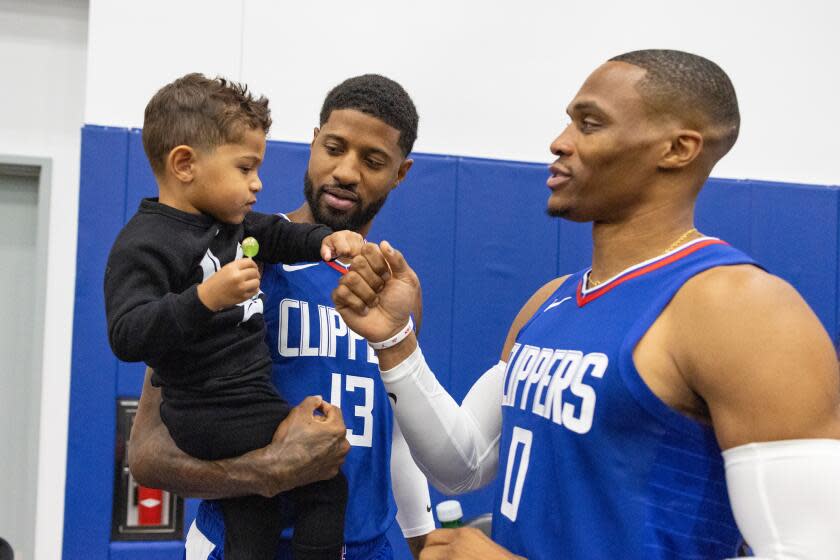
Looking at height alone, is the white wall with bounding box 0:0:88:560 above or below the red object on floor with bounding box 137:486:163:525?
above

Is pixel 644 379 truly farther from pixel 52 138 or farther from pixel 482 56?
pixel 52 138

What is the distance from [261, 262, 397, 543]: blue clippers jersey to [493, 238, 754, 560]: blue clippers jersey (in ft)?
1.65

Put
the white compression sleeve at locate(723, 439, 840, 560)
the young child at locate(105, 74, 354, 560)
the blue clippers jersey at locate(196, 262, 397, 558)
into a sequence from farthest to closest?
the blue clippers jersey at locate(196, 262, 397, 558) → the young child at locate(105, 74, 354, 560) → the white compression sleeve at locate(723, 439, 840, 560)

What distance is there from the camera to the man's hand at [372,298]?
1.51 metres

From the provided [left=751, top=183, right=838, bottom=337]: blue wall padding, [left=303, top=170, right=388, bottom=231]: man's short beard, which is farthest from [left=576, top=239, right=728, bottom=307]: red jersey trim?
[left=751, top=183, right=838, bottom=337]: blue wall padding

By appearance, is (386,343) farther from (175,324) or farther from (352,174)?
(352,174)

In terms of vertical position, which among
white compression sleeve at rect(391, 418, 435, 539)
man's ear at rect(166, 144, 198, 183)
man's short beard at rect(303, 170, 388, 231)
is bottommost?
white compression sleeve at rect(391, 418, 435, 539)

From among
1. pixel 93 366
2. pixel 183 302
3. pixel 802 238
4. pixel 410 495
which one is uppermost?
pixel 802 238

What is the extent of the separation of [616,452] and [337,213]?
3.14 feet

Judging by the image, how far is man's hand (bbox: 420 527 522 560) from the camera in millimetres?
1233

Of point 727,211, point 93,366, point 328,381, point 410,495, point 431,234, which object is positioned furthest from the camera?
point 727,211

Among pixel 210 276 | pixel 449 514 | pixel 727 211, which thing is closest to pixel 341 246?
pixel 210 276

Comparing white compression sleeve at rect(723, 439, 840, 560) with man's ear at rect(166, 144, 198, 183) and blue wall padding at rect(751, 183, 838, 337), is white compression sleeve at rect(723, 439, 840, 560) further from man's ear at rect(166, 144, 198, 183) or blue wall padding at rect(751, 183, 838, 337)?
blue wall padding at rect(751, 183, 838, 337)

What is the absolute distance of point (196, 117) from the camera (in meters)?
1.51
